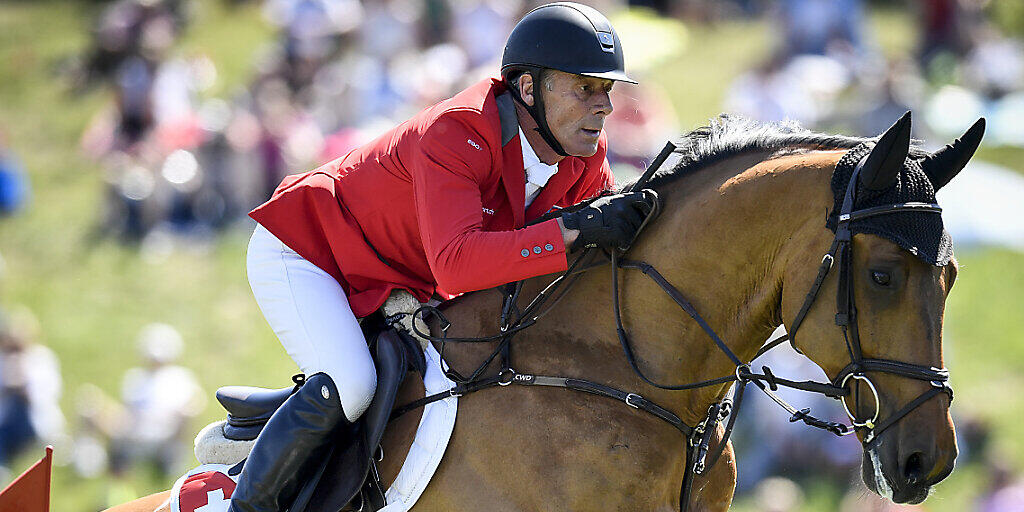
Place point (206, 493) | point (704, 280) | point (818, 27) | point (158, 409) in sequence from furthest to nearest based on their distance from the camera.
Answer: point (818, 27)
point (158, 409)
point (206, 493)
point (704, 280)

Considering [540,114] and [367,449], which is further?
[540,114]

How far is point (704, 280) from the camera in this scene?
392cm

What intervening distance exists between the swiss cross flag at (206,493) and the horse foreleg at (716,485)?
1825 mm

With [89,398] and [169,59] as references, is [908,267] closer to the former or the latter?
[89,398]

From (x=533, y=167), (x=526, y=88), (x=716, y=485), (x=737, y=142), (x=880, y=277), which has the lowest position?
(x=716, y=485)

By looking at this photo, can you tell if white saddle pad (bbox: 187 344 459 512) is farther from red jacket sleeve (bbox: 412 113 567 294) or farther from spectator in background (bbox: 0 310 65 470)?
spectator in background (bbox: 0 310 65 470)

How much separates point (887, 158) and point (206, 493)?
2876mm

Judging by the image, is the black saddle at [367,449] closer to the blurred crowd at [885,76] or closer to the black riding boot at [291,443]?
the black riding boot at [291,443]

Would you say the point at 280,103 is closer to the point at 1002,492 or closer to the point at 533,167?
the point at 1002,492

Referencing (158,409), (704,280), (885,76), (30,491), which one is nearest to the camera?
(704,280)

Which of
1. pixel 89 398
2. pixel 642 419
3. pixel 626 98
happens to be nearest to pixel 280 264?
pixel 642 419

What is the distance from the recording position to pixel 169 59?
16828 millimetres

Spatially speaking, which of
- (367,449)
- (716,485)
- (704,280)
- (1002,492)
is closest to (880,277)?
(704,280)

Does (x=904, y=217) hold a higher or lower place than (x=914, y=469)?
higher
